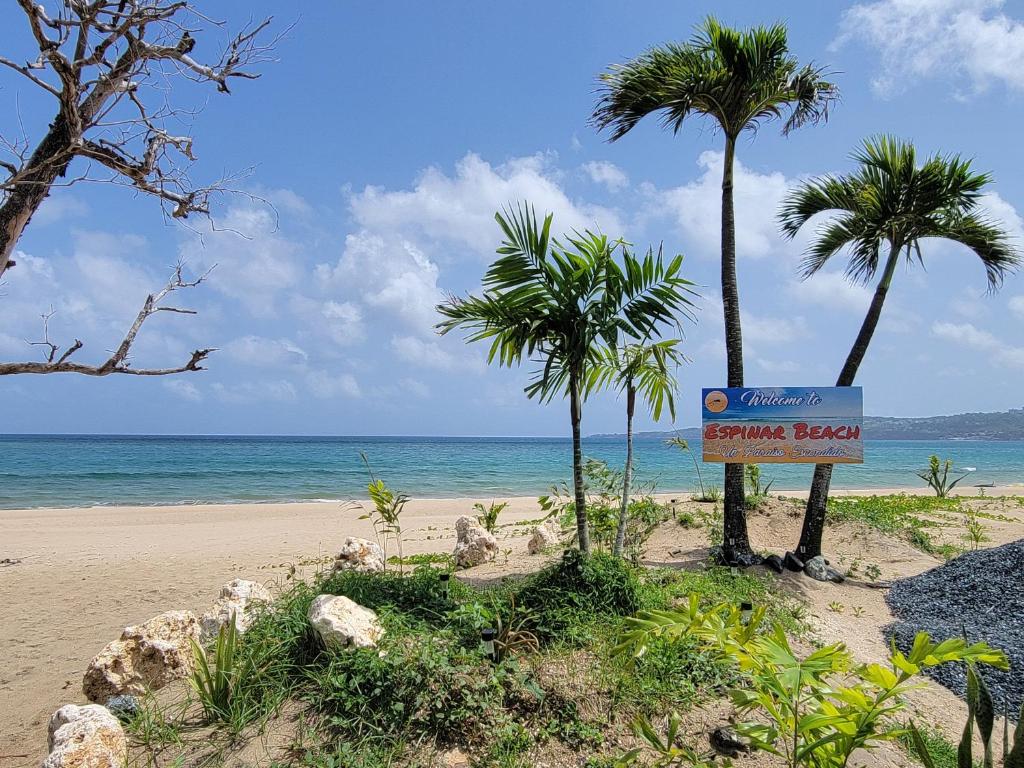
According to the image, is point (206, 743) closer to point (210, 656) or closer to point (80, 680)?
point (210, 656)

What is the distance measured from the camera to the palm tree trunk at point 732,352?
25.5ft

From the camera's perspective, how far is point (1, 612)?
21.1 ft

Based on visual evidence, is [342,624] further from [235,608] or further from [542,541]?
[542,541]

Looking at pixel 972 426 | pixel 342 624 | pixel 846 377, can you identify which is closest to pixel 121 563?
pixel 342 624

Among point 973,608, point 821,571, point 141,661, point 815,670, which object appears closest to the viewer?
point 815,670

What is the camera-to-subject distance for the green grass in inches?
373

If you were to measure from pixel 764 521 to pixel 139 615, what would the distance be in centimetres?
912

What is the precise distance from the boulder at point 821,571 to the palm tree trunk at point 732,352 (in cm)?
70

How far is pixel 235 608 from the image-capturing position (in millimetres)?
4516

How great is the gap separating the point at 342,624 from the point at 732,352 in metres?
5.98

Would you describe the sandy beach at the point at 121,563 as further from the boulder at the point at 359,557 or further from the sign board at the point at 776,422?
the sign board at the point at 776,422

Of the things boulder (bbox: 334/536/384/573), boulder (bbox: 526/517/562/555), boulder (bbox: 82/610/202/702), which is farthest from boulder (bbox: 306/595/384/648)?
boulder (bbox: 526/517/562/555)

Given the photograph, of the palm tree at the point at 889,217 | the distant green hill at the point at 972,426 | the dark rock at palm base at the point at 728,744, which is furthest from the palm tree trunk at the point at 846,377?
the distant green hill at the point at 972,426

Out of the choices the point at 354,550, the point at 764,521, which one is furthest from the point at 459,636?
the point at 764,521
